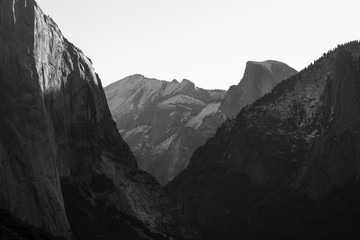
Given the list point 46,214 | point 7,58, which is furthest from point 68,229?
point 7,58

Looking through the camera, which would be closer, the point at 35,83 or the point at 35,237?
the point at 35,237

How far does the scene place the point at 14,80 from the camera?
632 ft

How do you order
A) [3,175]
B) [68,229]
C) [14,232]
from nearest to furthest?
1. [14,232]
2. [3,175]
3. [68,229]

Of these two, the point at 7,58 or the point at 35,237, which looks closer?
the point at 35,237

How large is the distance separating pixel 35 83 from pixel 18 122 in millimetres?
11659

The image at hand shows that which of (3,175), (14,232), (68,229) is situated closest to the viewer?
(14,232)

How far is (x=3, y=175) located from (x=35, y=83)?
1022 inches

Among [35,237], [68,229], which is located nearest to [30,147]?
[68,229]

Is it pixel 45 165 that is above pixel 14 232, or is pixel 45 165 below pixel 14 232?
above

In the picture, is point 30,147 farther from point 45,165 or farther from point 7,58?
point 7,58

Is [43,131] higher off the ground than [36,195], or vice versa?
[43,131]

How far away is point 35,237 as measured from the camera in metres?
123

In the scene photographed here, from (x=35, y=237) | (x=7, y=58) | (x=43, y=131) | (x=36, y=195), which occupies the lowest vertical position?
(x=35, y=237)

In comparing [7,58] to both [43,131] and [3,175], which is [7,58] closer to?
[43,131]
